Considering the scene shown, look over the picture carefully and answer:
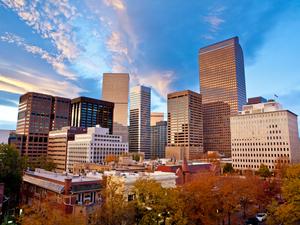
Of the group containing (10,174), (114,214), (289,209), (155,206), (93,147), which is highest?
(93,147)

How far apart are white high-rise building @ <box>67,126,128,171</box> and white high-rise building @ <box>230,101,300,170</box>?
295 feet

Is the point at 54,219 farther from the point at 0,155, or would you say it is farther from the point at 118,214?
the point at 0,155

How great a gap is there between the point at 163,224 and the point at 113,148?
14528 centimetres

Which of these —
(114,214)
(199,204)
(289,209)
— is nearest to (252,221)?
(289,209)

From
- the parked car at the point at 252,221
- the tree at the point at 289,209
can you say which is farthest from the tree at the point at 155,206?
the parked car at the point at 252,221

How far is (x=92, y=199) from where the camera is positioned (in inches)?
1806

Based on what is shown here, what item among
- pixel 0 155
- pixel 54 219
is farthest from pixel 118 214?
pixel 0 155

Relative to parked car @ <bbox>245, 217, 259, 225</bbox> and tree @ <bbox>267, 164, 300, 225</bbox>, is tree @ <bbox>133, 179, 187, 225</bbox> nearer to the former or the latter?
tree @ <bbox>267, 164, 300, 225</bbox>

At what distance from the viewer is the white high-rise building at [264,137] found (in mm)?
159875

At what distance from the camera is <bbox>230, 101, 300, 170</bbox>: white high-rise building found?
159875 mm

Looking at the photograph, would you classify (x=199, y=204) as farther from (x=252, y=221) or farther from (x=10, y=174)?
(x=10, y=174)

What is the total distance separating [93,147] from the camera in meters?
166

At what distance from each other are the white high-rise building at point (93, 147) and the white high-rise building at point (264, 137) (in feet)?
295

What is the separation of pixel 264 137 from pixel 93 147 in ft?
403
